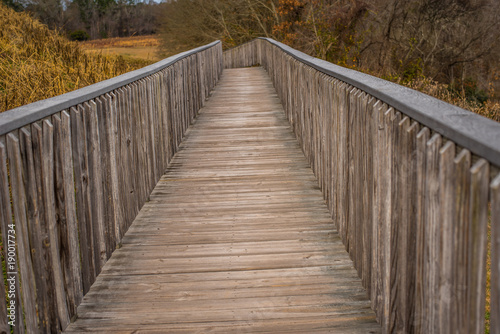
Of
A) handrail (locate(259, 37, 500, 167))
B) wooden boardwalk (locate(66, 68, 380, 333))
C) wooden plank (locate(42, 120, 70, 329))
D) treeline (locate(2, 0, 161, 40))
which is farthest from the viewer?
treeline (locate(2, 0, 161, 40))

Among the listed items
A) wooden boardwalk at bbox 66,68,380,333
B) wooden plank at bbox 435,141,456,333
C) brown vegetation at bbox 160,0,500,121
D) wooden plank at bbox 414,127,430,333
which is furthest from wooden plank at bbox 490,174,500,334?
brown vegetation at bbox 160,0,500,121

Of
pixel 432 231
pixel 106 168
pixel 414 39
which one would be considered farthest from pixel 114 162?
pixel 414 39

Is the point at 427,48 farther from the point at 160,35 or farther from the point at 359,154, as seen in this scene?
the point at 160,35

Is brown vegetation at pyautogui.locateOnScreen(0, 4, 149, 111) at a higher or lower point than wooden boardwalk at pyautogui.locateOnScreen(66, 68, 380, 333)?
higher

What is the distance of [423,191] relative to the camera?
235cm

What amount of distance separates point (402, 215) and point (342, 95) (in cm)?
162

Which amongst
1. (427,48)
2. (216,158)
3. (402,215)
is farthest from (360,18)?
(402,215)

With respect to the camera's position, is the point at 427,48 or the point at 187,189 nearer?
the point at 187,189

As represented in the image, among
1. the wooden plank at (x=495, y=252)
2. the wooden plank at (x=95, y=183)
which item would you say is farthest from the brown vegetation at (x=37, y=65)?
the wooden plank at (x=495, y=252)

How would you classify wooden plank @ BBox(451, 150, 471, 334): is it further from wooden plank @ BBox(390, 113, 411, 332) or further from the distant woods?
the distant woods

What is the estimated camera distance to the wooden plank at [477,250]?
5.79ft

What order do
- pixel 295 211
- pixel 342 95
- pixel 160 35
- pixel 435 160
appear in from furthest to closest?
pixel 160 35
pixel 295 211
pixel 342 95
pixel 435 160

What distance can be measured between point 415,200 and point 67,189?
1.96 metres

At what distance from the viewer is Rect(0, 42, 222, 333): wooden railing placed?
255 cm
